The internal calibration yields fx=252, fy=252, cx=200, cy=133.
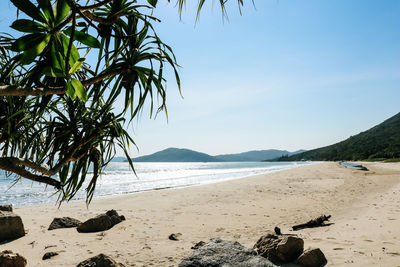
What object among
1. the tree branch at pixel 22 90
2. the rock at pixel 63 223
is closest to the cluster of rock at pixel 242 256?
the rock at pixel 63 223

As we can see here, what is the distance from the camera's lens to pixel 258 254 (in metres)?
3.44

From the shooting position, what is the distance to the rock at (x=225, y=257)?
9.77ft

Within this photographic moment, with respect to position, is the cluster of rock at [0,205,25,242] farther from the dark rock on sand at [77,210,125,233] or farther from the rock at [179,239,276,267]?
the rock at [179,239,276,267]

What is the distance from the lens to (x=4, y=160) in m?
1.91

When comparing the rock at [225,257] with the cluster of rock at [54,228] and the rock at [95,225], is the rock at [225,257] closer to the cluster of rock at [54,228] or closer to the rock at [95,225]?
the cluster of rock at [54,228]

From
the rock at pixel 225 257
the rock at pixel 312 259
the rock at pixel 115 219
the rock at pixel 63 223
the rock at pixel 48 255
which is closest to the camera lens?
the rock at pixel 225 257

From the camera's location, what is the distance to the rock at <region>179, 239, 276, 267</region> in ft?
9.77

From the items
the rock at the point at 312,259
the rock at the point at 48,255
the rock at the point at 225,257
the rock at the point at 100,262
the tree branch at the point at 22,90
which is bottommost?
the rock at the point at 48,255

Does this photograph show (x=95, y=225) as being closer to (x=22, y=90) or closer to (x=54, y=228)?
(x=54, y=228)

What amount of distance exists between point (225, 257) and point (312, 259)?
122 centimetres

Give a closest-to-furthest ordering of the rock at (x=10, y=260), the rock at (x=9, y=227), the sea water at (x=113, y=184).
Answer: the rock at (x=10, y=260)
the rock at (x=9, y=227)
the sea water at (x=113, y=184)

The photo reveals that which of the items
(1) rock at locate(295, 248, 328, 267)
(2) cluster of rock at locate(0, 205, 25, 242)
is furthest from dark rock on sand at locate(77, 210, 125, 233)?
(1) rock at locate(295, 248, 328, 267)

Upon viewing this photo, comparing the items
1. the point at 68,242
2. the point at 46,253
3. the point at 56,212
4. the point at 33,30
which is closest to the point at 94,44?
the point at 33,30

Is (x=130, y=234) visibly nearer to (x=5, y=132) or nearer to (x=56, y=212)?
(x=5, y=132)
